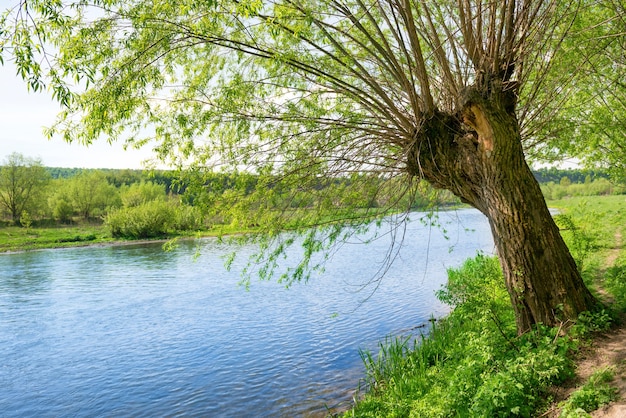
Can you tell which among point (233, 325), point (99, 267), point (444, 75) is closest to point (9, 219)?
point (99, 267)

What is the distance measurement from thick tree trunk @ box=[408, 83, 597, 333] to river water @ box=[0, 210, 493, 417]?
308 cm

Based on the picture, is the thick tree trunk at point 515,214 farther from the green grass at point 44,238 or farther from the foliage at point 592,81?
the green grass at point 44,238

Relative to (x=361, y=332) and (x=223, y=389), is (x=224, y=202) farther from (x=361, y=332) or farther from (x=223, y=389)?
(x=361, y=332)

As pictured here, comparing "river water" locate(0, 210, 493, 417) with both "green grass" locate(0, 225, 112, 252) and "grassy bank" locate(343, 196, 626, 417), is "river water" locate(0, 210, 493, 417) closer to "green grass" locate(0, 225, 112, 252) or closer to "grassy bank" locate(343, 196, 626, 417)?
"grassy bank" locate(343, 196, 626, 417)

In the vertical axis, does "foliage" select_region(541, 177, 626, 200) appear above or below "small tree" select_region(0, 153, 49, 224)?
below

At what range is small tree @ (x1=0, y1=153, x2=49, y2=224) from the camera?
60.4 m

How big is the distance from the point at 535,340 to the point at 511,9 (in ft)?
13.2

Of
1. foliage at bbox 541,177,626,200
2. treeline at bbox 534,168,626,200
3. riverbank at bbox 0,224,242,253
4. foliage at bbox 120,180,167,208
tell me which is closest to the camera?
treeline at bbox 534,168,626,200

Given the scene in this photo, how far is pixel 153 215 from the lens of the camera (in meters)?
50.7

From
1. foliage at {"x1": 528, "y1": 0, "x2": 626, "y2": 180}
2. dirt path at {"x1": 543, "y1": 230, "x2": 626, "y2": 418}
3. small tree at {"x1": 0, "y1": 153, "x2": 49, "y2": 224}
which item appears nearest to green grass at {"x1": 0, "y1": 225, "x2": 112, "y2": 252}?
small tree at {"x1": 0, "y1": 153, "x2": 49, "y2": 224}

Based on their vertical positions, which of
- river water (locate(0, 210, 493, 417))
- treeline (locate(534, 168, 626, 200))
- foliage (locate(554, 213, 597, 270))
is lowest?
river water (locate(0, 210, 493, 417))

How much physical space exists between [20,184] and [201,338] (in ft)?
203

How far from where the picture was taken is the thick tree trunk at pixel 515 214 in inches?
216

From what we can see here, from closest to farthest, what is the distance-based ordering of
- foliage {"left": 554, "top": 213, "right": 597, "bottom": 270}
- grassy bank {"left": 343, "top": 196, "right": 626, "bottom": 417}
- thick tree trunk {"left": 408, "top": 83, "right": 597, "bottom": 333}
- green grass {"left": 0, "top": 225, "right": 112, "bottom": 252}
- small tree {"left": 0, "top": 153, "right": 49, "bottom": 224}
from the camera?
1. grassy bank {"left": 343, "top": 196, "right": 626, "bottom": 417}
2. thick tree trunk {"left": 408, "top": 83, "right": 597, "bottom": 333}
3. foliage {"left": 554, "top": 213, "right": 597, "bottom": 270}
4. green grass {"left": 0, "top": 225, "right": 112, "bottom": 252}
5. small tree {"left": 0, "top": 153, "right": 49, "bottom": 224}
